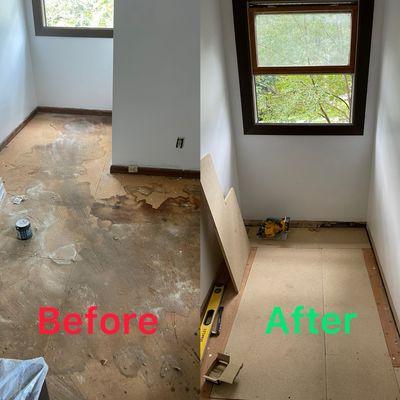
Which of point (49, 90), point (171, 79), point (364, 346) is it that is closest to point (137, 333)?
point (364, 346)

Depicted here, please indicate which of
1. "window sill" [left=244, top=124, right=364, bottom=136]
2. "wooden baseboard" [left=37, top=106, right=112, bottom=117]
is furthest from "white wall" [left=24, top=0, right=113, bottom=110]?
"window sill" [left=244, top=124, right=364, bottom=136]

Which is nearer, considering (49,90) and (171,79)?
(171,79)

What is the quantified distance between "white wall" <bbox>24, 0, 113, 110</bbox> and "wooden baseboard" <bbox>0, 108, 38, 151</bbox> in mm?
172

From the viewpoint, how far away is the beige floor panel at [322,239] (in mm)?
5812

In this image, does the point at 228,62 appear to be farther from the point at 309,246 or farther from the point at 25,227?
the point at 25,227

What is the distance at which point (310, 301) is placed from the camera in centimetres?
486

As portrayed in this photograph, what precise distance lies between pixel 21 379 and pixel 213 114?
285 centimetres

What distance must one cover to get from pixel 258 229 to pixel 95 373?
308 centimetres

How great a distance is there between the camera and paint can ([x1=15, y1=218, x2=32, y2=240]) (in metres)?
4.23

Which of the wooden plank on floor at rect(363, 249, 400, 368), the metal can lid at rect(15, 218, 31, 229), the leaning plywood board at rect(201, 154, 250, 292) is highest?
the metal can lid at rect(15, 218, 31, 229)

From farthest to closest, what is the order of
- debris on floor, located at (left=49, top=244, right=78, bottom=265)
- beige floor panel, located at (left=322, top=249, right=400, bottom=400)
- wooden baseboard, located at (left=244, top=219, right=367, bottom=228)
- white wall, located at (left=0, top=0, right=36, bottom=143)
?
1. wooden baseboard, located at (left=244, top=219, right=367, bottom=228)
2. white wall, located at (left=0, top=0, right=36, bottom=143)
3. debris on floor, located at (left=49, top=244, right=78, bottom=265)
4. beige floor panel, located at (left=322, top=249, right=400, bottom=400)

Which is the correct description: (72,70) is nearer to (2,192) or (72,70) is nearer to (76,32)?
(76,32)

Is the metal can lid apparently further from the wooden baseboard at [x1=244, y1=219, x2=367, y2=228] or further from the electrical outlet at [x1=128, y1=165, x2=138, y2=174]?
the wooden baseboard at [x1=244, y1=219, x2=367, y2=228]

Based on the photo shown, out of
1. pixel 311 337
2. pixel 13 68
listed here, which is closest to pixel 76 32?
pixel 13 68
